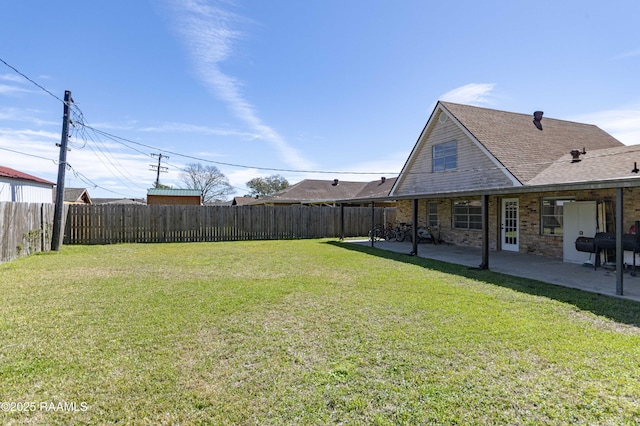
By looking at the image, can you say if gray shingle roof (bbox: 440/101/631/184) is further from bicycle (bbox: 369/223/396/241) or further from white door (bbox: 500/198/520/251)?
bicycle (bbox: 369/223/396/241)

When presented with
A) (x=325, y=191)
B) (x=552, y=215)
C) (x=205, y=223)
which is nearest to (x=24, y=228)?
(x=205, y=223)

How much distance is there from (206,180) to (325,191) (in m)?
30.7

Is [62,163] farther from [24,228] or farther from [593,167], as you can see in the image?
[593,167]

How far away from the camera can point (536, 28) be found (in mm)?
10062

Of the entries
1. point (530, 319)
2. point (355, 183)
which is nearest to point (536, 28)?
point (530, 319)

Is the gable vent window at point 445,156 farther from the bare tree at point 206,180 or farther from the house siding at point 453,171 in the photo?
the bare tree at point 206,180

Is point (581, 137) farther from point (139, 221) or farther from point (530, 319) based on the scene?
point (139, 221)

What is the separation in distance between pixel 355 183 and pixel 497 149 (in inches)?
805

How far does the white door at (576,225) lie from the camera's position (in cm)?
904

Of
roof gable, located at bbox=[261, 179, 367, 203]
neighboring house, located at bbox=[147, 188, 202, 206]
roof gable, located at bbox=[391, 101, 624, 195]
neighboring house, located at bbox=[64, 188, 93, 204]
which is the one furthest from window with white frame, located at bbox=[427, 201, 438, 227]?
neighboring house, located at bbox=[64, 188, 93, 204]

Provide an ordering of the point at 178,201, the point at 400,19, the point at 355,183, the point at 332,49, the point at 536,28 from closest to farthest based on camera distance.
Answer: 1. the point at 536,28
2. the point at 400,19
3. the point at 332,49
4. the point at 178,201
5. the point at 355,183

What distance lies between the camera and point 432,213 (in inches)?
606

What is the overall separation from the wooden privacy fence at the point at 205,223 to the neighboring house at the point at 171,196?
431 inches

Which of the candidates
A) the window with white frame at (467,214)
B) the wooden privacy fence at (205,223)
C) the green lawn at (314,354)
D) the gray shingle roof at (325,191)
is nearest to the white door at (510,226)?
the window with white frame at (467,214)
